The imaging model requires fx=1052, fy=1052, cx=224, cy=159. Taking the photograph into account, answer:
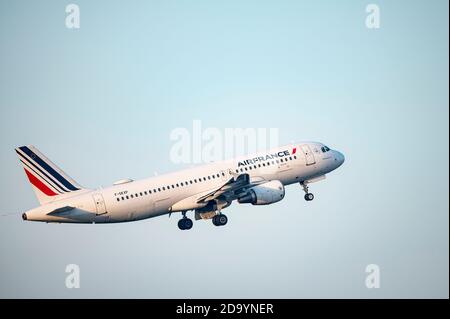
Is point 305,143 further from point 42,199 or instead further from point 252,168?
point 42,199

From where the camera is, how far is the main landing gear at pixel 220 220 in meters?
95.2

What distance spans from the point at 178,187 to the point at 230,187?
4598 mm

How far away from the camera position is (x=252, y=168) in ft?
316

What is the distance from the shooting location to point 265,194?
94500 mm

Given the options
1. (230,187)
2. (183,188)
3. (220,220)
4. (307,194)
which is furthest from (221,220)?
(307,194)

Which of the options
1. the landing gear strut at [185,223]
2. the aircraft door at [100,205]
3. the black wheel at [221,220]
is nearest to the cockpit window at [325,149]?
the black wheel at [221,220]

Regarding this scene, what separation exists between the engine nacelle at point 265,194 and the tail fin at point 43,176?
1549cm

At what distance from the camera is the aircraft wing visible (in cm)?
9212

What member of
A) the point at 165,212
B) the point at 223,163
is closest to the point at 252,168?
the point at 223,163

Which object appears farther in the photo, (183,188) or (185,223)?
(185,223)

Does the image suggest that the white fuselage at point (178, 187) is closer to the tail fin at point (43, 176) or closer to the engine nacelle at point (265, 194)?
the tail fin at point (43, 176)

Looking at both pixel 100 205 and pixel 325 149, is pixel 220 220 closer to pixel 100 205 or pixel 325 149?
pixel 100 205

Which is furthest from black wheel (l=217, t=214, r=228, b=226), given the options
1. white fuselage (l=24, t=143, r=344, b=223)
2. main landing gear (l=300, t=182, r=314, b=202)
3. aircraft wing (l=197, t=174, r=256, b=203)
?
main landing gear (l=300, t=182, r=314, b=202)
